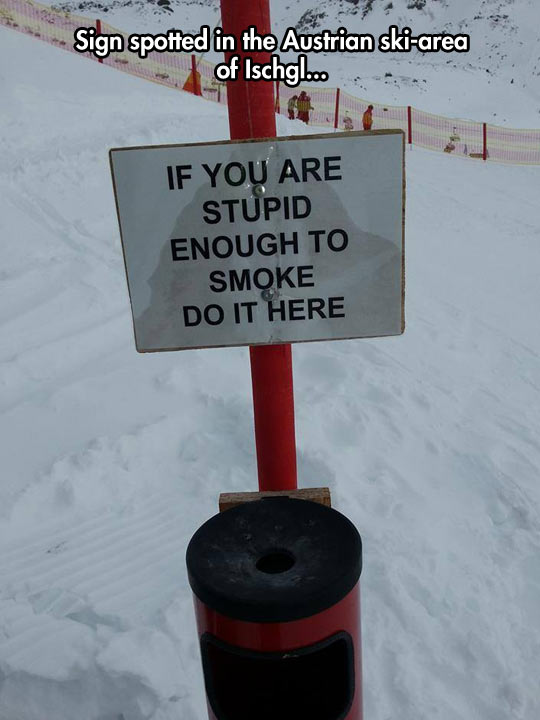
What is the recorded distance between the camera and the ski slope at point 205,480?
2.54m

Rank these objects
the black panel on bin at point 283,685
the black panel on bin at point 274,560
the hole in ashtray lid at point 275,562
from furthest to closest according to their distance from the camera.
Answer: the black panel on bin at point 283,685 → the hole in ashtray lid at point 275,562 → the black panel on bin at point 274,560

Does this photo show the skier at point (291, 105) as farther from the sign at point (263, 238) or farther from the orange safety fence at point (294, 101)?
the sign at point (263, 238)

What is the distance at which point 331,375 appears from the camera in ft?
15.3

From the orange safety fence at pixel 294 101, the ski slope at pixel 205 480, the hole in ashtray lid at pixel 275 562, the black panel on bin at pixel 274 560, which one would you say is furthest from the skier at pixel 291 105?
the hole in ashtray lid at pixel 275 562

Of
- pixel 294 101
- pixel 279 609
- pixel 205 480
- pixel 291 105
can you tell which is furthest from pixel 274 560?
pixel 294 101

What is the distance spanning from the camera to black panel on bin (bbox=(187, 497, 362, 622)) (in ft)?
4.85

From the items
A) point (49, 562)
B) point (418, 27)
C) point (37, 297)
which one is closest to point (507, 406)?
point (49, 562)

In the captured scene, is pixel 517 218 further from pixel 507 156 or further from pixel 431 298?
pixel 507 156

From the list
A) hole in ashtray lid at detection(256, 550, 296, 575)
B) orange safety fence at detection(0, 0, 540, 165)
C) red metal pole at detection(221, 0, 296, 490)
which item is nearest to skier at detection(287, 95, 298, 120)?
orange safety fence at detection(0, 0, 540, 165)

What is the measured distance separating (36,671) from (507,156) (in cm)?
1906

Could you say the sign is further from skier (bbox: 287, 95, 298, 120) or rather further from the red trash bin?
skier (bbox: 287, 95, 298, 120)

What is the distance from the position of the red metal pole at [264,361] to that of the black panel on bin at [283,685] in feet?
1.92

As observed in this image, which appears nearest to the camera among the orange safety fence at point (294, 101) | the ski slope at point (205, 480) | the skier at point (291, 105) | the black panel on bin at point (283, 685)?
the black panel on bin at point (283, 685)

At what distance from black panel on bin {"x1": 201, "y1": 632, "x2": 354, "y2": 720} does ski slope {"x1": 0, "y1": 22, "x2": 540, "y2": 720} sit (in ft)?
1.71
